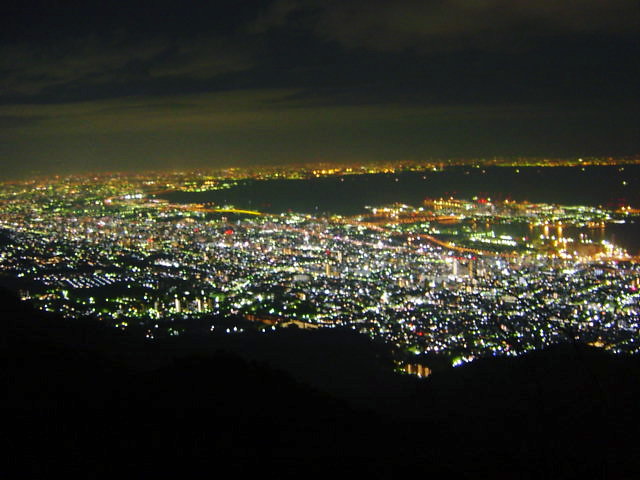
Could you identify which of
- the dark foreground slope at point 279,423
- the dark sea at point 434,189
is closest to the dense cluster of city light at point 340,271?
the dark foreground slope at point 279,423

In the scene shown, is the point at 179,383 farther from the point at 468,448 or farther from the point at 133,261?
the point at 133,261

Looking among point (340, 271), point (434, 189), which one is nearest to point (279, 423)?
point (340, 271)

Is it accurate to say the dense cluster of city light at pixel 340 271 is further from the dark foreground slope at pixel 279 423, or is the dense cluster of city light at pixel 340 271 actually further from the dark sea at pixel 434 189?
the dark sea at pixel 434 189

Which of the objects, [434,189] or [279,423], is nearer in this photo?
[279,423]

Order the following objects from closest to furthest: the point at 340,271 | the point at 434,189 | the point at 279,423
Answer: the point at 279,423 → the point at 340,271 → the point at 434,189

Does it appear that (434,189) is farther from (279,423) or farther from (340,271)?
(279,423)

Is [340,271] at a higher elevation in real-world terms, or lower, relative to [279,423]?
lower

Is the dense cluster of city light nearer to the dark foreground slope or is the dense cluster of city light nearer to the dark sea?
the dark foreground slope
